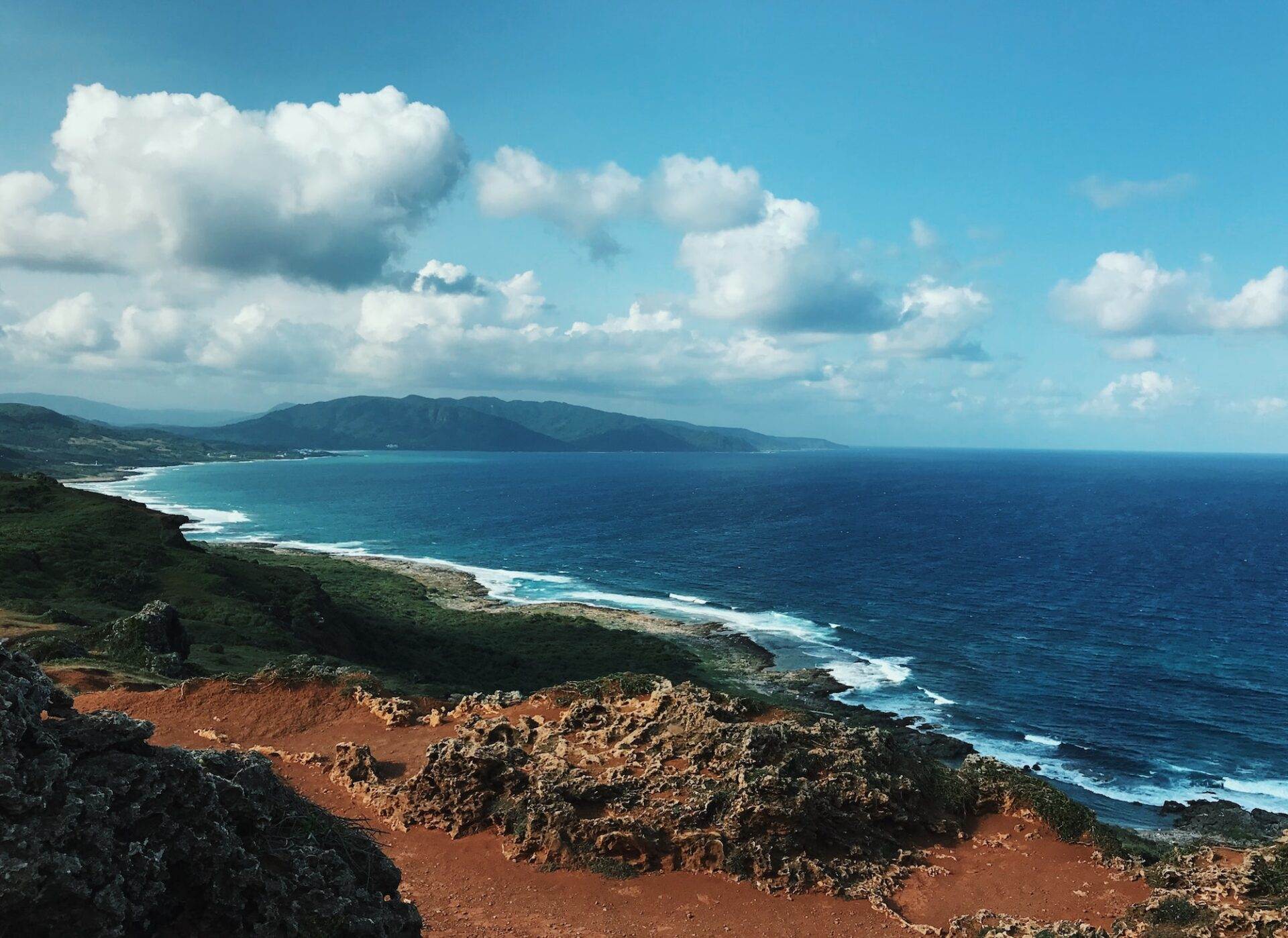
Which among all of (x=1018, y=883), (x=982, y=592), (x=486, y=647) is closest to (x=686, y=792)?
(x=1018, y=883)

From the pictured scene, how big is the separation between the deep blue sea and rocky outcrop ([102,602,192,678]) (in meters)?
45.0

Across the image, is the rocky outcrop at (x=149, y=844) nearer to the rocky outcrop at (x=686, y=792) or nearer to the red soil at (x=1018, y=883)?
the rocky outcrop at (x=686, y=792)

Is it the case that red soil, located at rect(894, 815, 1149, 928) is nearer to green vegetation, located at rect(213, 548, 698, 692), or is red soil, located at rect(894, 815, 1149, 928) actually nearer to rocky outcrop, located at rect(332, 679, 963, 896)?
rocky outcrop, located at rect(332, 679, 963, 896)

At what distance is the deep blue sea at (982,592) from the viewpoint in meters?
48.3

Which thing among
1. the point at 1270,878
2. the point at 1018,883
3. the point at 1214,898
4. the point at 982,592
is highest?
the point at 1270,878

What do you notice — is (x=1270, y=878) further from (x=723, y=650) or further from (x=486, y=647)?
(x=486, y=647)

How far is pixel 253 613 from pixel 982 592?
→ 76968mm

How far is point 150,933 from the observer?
9008 mm

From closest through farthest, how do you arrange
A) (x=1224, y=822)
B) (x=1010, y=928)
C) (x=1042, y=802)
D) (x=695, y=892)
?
(x=1010, y=928) < (x=695, y=892) < (x=1042, y=802) < (x=1224, y=822)

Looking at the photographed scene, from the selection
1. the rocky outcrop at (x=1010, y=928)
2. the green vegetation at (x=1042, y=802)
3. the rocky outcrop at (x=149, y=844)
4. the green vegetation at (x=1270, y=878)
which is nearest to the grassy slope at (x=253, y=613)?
the green vegetation at (x=1042, y=802)

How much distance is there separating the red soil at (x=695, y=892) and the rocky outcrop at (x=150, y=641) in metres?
9.53

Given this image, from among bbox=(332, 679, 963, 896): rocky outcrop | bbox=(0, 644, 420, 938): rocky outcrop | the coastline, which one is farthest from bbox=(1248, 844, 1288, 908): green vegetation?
the coastline

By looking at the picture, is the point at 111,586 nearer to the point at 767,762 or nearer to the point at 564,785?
the point at 564,785

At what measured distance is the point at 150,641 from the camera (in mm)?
33500
